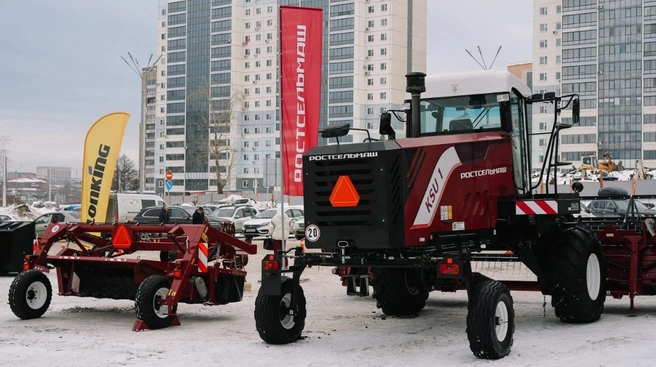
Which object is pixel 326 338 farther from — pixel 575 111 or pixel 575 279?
pixel 575 111

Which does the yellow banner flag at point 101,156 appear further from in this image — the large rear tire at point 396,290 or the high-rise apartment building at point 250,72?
the high-rise apartment building at point 250,72

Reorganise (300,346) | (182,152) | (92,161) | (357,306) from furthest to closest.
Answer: (182,152) < (92,161) < (357,306) < (300,346)

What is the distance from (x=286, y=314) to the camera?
989cm

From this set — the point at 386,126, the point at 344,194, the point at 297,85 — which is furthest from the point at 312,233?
the point at 297,85

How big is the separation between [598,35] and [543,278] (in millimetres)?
94665

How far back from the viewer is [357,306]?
44.8 feet

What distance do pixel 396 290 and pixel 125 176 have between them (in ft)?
405

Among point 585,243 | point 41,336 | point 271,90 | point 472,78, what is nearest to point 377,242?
point 472,78

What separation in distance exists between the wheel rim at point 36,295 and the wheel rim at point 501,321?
23.0ft

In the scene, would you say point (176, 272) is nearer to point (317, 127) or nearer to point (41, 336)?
point (41, 336)

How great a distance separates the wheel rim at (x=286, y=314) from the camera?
386 inches

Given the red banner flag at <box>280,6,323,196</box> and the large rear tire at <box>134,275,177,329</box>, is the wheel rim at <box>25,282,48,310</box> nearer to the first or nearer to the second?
the large rear tire at <box>134,275,177,329</box>

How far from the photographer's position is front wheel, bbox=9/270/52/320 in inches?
468

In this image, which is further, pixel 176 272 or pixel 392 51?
pixel 392 51
